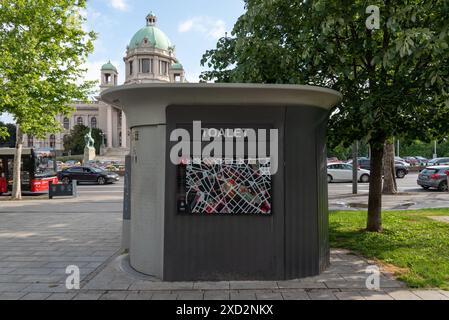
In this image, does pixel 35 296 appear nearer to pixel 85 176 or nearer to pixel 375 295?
pixel 375 295

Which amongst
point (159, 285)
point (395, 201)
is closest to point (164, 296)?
point (159, 285)

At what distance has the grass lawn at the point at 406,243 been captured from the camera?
559 cm

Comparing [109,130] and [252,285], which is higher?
[109,130]

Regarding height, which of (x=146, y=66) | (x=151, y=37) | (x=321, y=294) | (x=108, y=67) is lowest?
(x=321, y=294)

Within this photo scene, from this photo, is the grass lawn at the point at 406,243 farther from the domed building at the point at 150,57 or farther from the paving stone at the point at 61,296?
the domed building at the point at 150,57

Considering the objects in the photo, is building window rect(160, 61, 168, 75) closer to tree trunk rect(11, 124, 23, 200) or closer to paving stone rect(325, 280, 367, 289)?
tree trunk rect(11, 124, 23, 200)

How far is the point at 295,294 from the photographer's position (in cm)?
486

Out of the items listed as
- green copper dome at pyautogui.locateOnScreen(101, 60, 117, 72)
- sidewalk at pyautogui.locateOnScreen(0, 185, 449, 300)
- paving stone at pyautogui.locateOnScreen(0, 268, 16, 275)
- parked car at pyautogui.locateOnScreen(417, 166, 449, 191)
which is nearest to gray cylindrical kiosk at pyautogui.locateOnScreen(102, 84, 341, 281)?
sidewalk at pyautogui.locateOnScreen(0, 185, 449, 300)

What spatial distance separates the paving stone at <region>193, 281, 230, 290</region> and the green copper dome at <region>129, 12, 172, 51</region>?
323ft

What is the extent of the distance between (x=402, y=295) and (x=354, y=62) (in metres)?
4.55

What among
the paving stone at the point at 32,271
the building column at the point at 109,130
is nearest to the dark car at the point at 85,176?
the paving stone at the point at 32,271

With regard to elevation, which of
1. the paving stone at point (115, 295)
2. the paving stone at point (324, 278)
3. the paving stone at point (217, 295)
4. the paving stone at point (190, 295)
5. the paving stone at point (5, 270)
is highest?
the paving stone at point (324, 278)

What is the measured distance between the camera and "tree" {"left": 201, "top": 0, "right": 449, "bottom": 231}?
19.2 ft

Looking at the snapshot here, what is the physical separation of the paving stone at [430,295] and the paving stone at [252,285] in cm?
180
